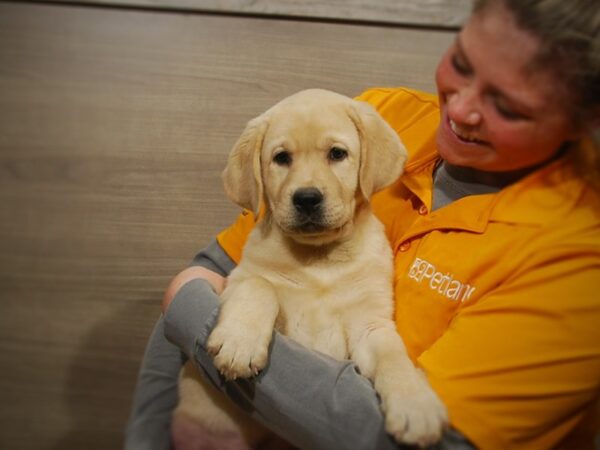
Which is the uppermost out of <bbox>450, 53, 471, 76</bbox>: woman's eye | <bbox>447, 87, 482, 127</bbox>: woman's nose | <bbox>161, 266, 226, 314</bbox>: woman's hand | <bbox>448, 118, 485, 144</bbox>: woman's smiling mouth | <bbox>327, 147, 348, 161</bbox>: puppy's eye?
<bbox>450, 53, 471, 76</bbox>: woman's eye

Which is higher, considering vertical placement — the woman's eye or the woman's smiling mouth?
the woman's eye

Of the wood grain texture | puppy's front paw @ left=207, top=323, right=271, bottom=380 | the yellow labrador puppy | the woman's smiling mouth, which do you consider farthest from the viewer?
the wood grain texture

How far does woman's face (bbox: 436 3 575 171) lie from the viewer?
40.6 inches

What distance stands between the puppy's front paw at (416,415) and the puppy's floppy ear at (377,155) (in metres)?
0.54

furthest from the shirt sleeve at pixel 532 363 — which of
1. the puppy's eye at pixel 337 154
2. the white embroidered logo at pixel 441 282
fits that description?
the puppy's eye at pixel 337 154

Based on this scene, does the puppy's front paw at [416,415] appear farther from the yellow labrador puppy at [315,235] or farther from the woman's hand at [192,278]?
the woman's hand at [192,278]

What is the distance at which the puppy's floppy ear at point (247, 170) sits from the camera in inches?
56.3

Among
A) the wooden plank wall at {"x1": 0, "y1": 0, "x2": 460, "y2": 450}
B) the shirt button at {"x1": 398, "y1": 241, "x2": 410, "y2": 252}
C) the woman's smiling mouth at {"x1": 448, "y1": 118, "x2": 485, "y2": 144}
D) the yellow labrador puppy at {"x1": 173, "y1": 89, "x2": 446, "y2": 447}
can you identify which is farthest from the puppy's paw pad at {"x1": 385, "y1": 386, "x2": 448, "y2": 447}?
the wooden plank wall at {"x1": 0, "y1": 0, "x2": 460, "y2": 450}

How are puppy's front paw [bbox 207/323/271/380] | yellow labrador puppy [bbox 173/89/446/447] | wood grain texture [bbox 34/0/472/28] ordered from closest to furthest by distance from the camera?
1. puppy's front paw [bbox 207/323/271/380]
2. yellow labrador puppy [bbox 173/89/446/447]
3. wood grain texture [bbox 34/0/472/28]

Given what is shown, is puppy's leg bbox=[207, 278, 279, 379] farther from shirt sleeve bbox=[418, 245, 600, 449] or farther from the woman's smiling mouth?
the woman's smiling mouth

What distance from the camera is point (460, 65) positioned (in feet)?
3.75

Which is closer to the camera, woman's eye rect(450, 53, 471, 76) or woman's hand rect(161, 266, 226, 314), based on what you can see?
woman's eye rect(450, 53, 471, 76)

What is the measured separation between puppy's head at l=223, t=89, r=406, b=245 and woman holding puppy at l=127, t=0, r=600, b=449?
18cm

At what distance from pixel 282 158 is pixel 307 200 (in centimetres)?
22
